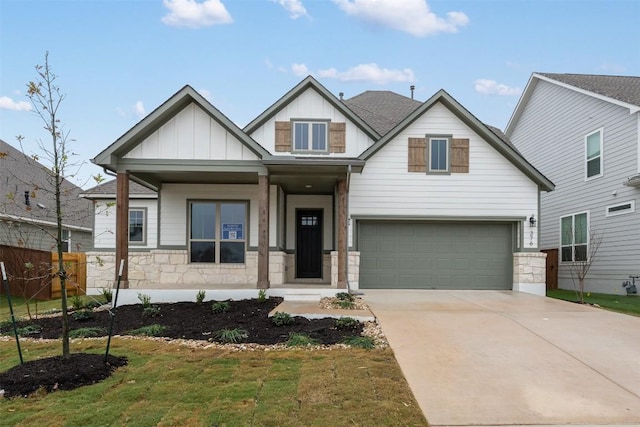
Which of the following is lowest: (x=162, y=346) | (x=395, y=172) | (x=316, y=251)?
(x=162, y=346)

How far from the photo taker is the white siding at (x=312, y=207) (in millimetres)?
14617

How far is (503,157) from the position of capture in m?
13.8

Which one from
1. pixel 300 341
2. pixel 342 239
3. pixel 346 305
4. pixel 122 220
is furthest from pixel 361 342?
pixel 122 220

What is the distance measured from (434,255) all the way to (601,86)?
870 centimetres

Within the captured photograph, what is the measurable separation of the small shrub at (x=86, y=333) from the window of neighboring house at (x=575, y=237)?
1465 cm

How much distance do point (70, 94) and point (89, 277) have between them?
8558 millimetres

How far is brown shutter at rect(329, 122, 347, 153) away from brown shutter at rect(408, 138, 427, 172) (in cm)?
211

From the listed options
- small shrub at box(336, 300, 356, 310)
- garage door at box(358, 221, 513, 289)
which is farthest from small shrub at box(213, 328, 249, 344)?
garage door at box(358, 221, 513, 289)

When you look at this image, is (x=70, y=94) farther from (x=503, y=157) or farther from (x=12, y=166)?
(x=12, y=166)

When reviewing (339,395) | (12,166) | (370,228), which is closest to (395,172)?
(370,228)

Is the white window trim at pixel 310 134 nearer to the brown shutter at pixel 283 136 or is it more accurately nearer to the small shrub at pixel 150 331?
the brown shutter at pixel 283 136

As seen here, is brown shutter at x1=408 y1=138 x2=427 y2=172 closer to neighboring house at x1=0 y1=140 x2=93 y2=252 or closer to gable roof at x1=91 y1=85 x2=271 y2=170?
gable roof at x1=91 y1=85 x2=271 y2=170

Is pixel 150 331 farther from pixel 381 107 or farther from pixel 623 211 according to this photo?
pixel 381 107

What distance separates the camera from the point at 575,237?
16.3 m
